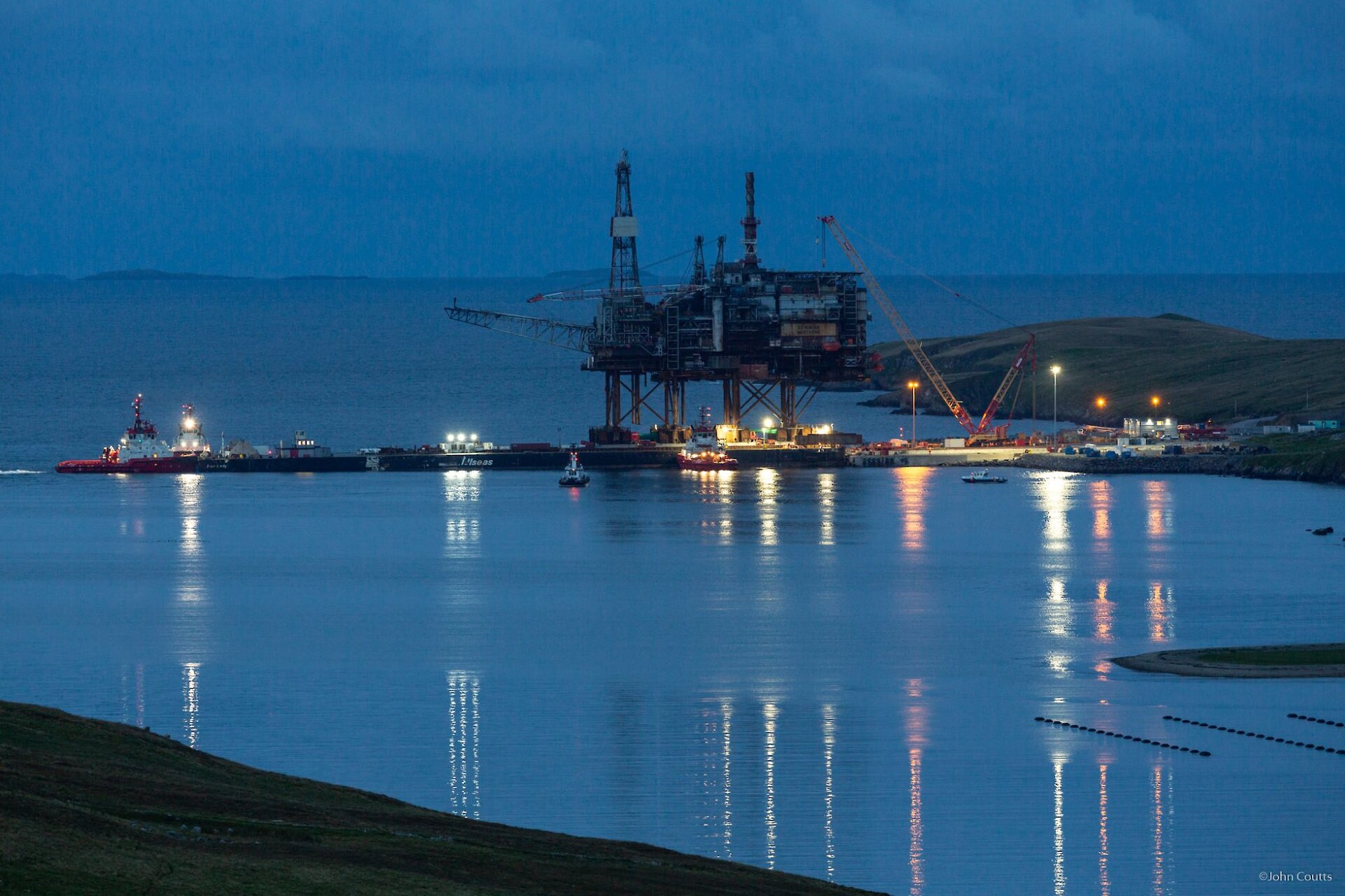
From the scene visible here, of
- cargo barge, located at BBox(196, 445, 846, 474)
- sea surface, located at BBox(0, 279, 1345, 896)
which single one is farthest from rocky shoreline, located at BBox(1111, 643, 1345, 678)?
cargo barge, located at BBox(196, 445, 846, 474)

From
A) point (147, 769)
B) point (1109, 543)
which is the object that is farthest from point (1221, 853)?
point (1109, 543)

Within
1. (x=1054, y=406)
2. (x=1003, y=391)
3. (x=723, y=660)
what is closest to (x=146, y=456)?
(x=1003, y=391)

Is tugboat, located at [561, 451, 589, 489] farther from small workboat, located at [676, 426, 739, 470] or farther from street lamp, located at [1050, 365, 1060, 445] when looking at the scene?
street lamp, located at [1050, 365, 1060, 445]

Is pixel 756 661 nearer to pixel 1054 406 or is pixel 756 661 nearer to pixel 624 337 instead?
pixel 624 337

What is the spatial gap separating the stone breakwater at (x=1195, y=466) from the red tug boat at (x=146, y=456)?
59.9m

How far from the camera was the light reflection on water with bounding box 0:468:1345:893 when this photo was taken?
3950cm

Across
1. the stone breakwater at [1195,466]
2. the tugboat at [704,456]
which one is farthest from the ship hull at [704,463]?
the stone breakwater at [1195,466]

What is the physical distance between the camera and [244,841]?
26.9 metres

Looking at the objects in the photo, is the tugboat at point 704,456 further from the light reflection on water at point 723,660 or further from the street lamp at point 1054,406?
the street lamp at point 1054,406

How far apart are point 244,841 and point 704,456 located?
372 feet

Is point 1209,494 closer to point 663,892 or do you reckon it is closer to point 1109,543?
point 1109,543

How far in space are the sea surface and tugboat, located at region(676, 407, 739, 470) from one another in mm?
18726

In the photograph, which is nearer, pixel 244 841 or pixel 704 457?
pixel 244 841

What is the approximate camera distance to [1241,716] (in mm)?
48312
